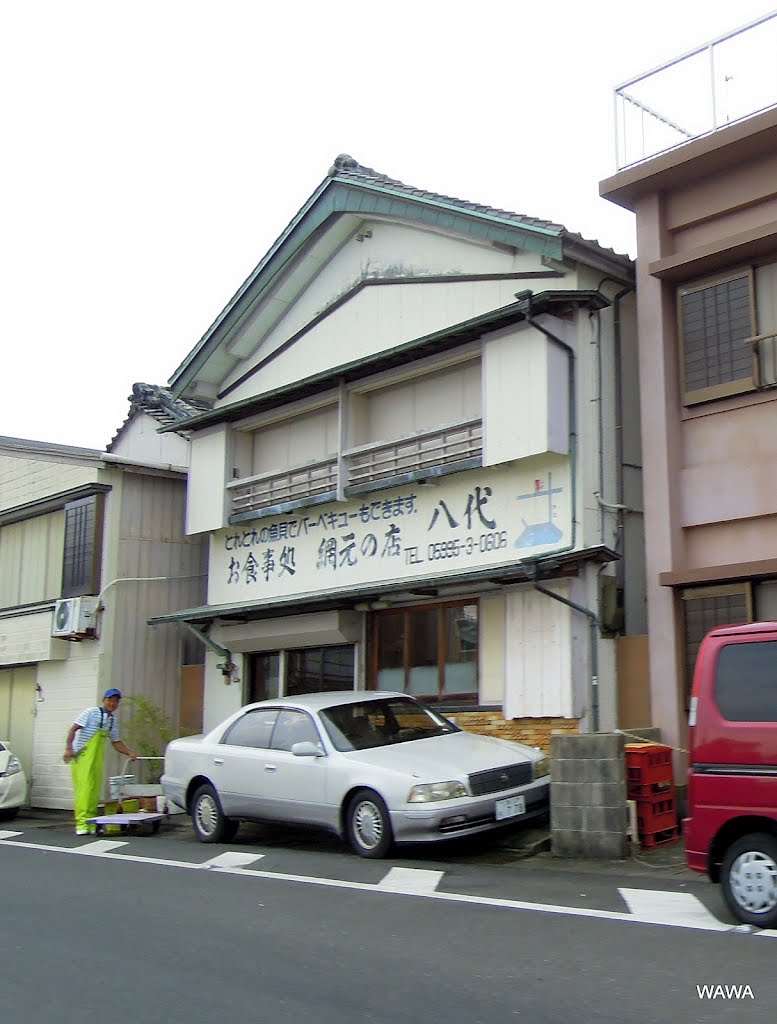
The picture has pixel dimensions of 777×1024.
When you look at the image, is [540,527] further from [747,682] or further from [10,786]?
[10,786]

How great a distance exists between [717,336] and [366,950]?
310 inches

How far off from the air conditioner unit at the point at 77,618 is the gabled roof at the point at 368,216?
11.7 ft

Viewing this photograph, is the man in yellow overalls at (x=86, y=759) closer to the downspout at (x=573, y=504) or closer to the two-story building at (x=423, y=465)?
the two-story building at (x=423, y=465)

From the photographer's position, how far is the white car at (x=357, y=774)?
10125 mm

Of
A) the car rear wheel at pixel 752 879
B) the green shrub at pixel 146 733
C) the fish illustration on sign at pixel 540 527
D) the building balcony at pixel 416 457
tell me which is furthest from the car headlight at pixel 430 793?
the green shrub at pixel 146 733

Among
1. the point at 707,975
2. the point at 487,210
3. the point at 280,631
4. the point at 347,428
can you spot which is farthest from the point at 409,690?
the point at 707,975

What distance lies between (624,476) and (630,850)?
4603 mm

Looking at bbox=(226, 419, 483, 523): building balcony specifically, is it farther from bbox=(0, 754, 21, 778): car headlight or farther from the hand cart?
bbox=(0, 754, 21, 778): car headlight

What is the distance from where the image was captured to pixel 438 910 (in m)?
7.78

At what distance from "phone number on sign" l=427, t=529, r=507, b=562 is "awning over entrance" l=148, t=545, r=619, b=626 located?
401mm

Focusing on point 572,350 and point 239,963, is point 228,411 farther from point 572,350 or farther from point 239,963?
point 239,963

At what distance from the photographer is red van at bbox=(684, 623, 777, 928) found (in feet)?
22.6

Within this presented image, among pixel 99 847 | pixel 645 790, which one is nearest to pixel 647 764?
pixel 645 790

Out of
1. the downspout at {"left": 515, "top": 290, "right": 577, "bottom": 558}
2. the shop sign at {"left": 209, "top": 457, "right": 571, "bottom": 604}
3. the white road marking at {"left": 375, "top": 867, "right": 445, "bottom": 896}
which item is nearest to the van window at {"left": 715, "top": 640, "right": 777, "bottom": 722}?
the white road marking at {"left": 375, "top": 867, "right": 445, "bottom": 896}
